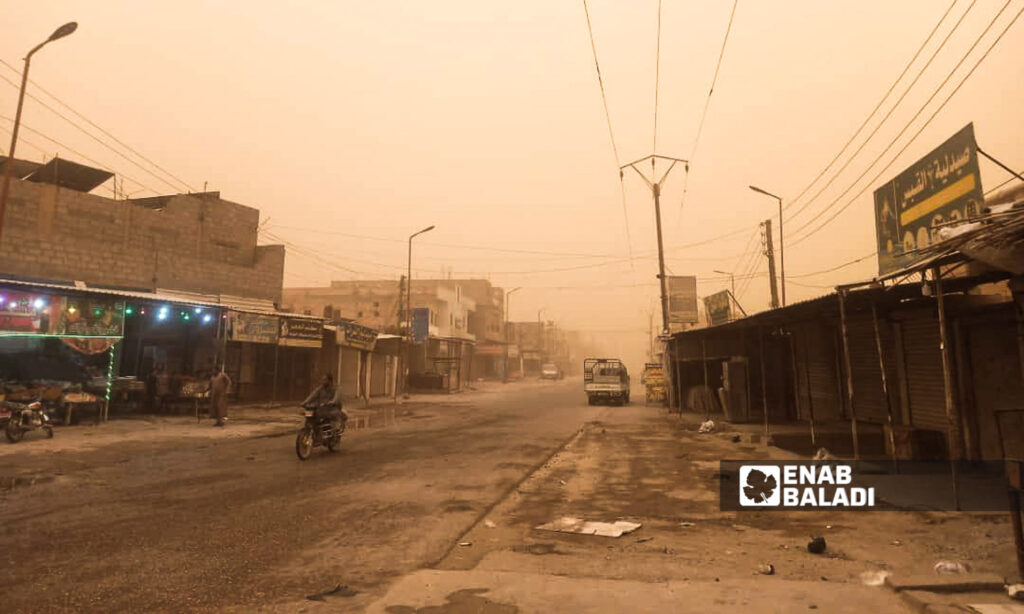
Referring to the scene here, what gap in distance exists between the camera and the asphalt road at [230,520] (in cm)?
462

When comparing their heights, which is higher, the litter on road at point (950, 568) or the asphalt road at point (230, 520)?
the litter on road at point (950, 568)

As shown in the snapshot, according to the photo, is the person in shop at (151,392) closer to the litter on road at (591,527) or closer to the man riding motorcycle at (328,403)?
the man riding motorcycle at (328,403)

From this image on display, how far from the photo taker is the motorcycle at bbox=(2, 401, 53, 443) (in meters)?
13.3

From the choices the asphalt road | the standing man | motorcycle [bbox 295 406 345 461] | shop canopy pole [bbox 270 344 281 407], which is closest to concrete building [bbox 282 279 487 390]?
shop canopy pole [bbox 270 344 281 407]

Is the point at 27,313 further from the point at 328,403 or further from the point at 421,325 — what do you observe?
the point at 421,325

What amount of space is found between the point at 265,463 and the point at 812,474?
10.3 m

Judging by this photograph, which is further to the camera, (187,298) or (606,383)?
(606,383)

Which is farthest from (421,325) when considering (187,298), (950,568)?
(950,568)

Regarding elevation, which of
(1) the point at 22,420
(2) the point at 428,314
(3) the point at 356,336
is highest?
(2) the point at 428,314

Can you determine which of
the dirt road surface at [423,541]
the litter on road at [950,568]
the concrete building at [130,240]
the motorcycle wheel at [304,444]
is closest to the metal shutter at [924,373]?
the dirt road surface at [423,541]

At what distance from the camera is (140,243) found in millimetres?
27281

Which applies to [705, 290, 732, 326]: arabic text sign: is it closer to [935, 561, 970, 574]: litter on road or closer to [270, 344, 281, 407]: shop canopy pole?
[270, 344, 281, 407]: shop canopy pole

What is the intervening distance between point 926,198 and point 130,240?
101ft
